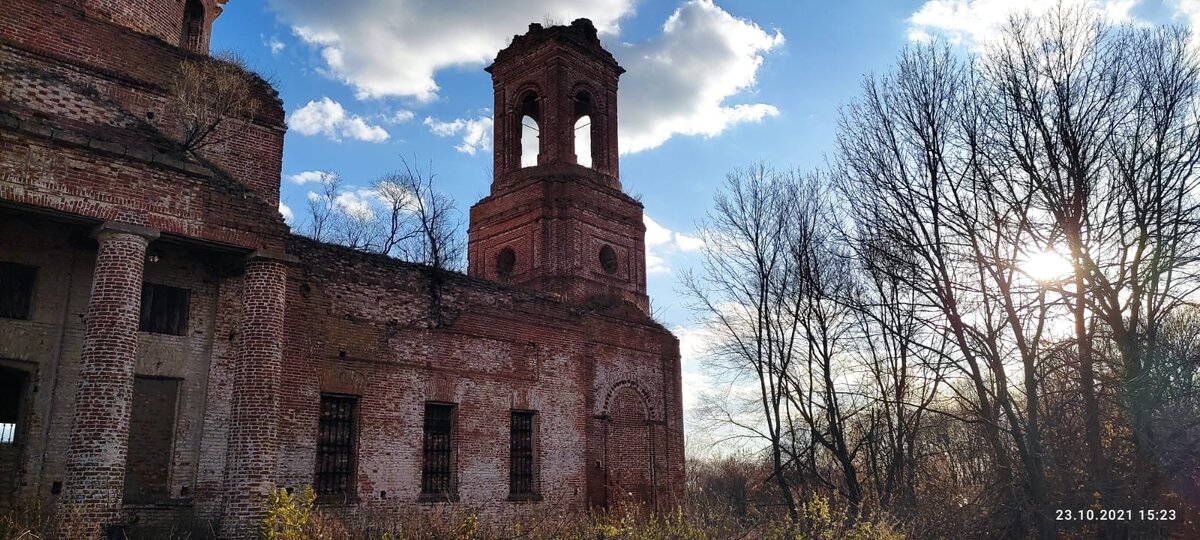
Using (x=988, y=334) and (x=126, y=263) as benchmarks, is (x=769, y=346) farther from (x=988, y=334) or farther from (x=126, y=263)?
(x=126, y=263)

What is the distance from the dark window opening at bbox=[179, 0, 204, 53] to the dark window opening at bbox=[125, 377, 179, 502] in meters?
8.66

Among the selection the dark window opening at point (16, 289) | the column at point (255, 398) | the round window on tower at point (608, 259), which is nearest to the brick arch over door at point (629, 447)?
the round window on tower at point (608, 259)

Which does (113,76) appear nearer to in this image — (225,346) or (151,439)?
(225,346)

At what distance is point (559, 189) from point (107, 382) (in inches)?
501

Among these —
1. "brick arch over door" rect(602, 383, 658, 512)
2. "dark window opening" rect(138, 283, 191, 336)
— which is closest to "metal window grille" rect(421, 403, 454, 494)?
"brick arch over door" rect(602, 383, 658, 512)

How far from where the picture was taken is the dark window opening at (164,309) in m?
11.5

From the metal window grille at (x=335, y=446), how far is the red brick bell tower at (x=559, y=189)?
756 cm

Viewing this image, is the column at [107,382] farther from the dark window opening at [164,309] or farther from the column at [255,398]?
the column at [255,398]

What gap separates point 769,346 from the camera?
61.8 feet

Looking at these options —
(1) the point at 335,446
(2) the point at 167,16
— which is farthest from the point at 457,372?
(2) the point at 167,16

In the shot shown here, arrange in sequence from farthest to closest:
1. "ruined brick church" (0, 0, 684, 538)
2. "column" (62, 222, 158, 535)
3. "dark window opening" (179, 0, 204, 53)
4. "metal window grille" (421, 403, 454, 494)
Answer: "dark window opening" (179, 0, 204, 53)
"metal window grille" (421, 403, 454, 494)
"ruined brick church" (0, 0, 684, 538)
"column" (62, 222, 158, 535)

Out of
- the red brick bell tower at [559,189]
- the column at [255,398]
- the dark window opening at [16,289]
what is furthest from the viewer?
the red brick bell tower at [559,189]

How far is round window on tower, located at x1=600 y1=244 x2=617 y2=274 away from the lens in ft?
70.6

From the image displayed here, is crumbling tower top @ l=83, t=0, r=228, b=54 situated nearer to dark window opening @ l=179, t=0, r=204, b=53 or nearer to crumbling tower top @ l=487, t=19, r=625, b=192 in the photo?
dark window opening @ l=179, t=0, r=204, b=53
